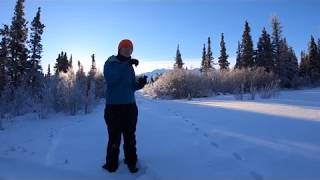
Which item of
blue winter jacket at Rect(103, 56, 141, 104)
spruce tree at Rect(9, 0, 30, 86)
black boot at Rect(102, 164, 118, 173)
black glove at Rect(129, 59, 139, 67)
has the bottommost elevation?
black boot at Rect(102, 164, 118, 173)

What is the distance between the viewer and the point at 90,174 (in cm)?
496

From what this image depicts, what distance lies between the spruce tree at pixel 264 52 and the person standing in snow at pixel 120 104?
1725 inches

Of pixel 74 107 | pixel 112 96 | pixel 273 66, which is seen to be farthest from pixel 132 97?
pixel 273 66

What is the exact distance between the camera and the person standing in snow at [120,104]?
521 centimetres

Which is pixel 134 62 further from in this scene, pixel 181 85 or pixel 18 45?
pixel 18 45

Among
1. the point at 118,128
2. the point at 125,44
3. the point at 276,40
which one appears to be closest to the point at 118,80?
the point at 125,44

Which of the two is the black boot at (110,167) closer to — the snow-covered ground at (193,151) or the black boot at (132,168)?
the snow-covered ground at (193,151)

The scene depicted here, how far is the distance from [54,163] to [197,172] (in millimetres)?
2030

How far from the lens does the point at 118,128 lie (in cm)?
527

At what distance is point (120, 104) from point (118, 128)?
0.32 metres

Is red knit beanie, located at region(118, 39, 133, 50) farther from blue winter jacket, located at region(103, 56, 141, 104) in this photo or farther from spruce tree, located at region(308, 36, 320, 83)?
spruce tree, located at region(308, 36, 320, 83)

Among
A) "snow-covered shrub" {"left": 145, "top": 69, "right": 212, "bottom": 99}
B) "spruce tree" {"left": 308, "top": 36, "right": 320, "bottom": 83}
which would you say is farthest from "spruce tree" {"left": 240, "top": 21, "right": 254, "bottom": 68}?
"snow-covered shrub" {"left": 145, "top": 69, "right": 212, "bottom": 99}

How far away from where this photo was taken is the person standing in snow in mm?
5207

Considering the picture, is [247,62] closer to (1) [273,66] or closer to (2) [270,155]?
(1) [273,66]
